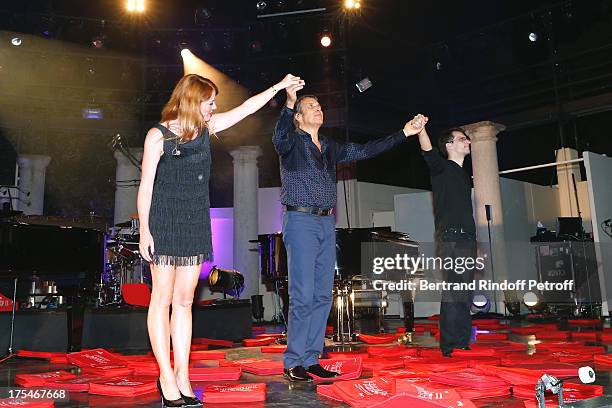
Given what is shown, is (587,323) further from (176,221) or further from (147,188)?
(147,188)

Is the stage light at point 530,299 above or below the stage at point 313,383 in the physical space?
above

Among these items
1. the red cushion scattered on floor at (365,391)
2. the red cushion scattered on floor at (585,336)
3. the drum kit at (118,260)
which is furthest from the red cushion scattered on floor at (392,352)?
the drum kit at (118,260)

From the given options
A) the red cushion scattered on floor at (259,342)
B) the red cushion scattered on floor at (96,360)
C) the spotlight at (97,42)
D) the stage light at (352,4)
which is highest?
the stage light at (352,4)

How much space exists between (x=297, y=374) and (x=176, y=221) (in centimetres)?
121

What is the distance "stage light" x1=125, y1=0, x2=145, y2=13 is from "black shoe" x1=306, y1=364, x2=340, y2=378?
410 inches

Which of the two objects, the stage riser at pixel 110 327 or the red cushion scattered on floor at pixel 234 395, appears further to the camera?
the stage riser at pixel 110 327

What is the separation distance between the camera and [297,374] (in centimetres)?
304

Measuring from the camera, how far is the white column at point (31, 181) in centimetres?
1161

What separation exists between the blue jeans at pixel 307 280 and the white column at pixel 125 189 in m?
9.04

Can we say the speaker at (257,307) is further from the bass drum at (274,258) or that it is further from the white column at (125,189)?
the bass drum at (274,258)

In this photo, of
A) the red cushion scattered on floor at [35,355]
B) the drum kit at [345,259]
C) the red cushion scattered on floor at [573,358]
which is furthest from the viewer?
the drum kit at [345,259]

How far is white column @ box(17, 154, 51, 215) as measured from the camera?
11609 mm

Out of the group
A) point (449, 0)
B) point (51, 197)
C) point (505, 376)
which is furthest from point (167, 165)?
point (51, 197)

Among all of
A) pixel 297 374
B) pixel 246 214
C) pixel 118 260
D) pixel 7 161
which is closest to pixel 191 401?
pixel 297 374
